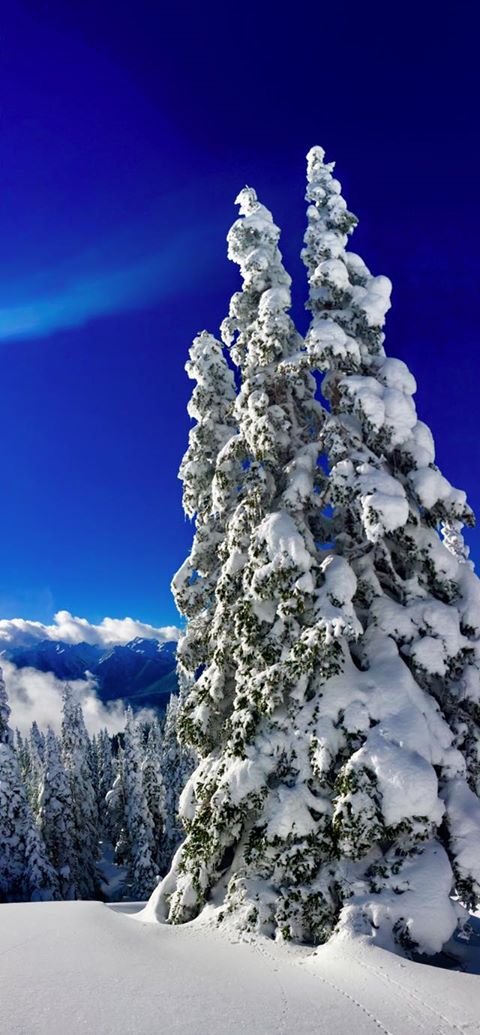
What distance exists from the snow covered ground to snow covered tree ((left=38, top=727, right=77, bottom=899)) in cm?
3206

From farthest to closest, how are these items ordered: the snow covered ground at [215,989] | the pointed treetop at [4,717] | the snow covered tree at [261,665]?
the pointed treetop at [4,717]
the snow covered tree at [261,665]
the snow covered ground at [215,989]

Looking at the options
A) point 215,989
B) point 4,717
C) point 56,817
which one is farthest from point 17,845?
point 215,989

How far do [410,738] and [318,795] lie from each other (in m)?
1.92

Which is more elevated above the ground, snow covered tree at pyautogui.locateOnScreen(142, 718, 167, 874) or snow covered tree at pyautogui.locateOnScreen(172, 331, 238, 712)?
snow covered tree at pyautogui.locateOnScreen(172, 331, 238, 712)

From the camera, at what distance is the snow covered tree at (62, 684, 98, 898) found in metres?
40.7

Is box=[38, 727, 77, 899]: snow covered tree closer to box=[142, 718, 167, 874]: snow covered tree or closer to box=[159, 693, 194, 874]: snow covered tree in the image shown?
box=[142, 718, 167, 874]: snow covered tree

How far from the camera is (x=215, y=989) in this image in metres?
6.62

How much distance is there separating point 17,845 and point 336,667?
95.8ft

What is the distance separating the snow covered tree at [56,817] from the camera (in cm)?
3759

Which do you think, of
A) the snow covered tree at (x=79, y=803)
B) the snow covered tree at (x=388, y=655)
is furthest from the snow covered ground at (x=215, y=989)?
the snow covered tree at (x=79, y=803)

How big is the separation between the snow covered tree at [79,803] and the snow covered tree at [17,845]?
6.95m

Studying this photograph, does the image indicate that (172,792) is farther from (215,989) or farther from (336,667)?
(215,989)

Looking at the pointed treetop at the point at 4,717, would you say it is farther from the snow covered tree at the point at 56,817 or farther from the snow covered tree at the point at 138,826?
the snow covered tree at the point at 138,826

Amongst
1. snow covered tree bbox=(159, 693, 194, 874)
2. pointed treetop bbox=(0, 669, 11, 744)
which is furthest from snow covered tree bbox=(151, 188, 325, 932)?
snow covered tree bbox=(159, 693, 194, 874)
